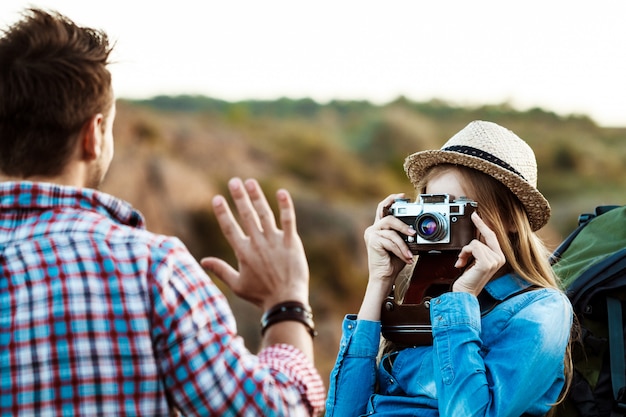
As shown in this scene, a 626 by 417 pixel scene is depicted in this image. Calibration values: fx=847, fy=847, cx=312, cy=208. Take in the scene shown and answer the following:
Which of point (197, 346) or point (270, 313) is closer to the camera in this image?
point (197, 346)

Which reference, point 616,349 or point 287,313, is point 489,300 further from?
point 287,313

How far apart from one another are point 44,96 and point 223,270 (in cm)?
59

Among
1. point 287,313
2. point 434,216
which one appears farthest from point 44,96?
point 434,216

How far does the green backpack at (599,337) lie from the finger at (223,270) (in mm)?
1777

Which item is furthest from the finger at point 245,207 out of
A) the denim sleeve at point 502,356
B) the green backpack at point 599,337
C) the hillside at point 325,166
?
the hillside at point 325,166

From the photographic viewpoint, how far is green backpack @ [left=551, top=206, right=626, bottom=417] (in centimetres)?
331

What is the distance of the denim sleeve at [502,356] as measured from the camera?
2656 mm

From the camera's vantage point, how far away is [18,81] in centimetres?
198

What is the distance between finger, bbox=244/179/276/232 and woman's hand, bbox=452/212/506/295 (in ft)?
3.25

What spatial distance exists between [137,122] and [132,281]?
56.0ft

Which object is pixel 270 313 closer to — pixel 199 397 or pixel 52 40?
pixel 199 397

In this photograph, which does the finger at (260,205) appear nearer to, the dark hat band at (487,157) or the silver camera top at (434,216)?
the silver camera top at (434,216)

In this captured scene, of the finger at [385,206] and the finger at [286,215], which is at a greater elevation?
the finger at [286,215]

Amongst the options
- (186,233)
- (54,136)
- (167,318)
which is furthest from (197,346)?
(186,233)
